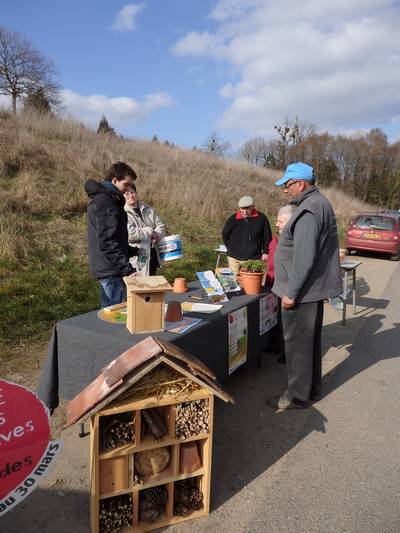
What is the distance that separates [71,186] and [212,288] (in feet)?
26.4

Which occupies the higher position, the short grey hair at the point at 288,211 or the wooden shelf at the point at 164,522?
the short grey hair at the point at 288,211

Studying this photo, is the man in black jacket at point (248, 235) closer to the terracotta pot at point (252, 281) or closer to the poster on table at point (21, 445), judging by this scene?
the terracotta pot at point (252, 281)

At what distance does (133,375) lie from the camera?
6.58 ft

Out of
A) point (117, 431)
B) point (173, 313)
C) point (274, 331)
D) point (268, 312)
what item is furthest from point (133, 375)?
point (274, 331)

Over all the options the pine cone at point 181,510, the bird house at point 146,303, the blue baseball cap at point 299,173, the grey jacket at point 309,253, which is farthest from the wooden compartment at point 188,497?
the blue baseball cap at point 299,173

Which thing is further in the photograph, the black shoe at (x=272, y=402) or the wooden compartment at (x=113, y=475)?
the black shoe at (x=272, y=402)

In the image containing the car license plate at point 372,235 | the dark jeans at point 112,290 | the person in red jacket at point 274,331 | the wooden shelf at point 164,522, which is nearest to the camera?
the wooden shelf at point 164,522

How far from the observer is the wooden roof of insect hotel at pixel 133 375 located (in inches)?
77.3

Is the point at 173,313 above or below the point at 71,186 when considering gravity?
below

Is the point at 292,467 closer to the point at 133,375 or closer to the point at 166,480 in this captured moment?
the point at 166,480

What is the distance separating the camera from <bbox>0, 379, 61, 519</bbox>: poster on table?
1.61 meters

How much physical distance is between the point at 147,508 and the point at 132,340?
0.95 metres

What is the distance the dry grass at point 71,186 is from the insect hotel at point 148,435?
5614 millimetres

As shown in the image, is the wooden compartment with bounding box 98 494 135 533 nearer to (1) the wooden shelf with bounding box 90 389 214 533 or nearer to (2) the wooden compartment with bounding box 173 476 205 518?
(1) the wooden shelf with bounding box 90 389 214 533
